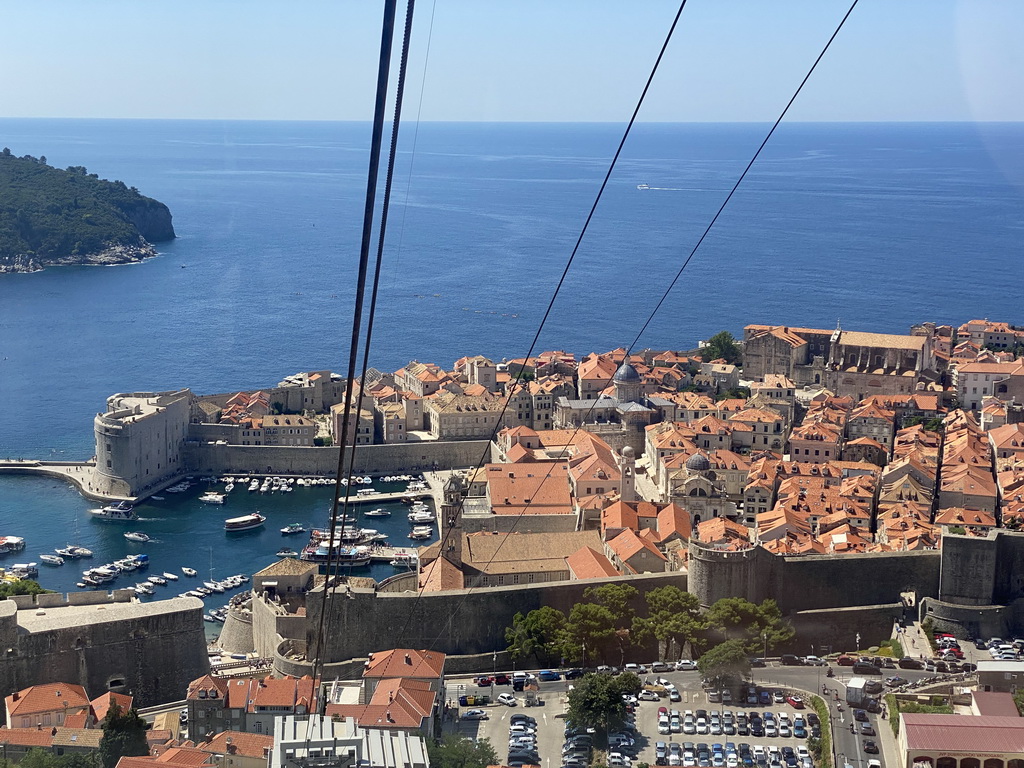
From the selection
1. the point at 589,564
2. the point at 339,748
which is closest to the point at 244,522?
the point at 589,564

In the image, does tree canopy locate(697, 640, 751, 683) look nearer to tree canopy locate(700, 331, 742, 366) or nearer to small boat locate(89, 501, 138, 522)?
small boat locate(89, 501, 138, 522)

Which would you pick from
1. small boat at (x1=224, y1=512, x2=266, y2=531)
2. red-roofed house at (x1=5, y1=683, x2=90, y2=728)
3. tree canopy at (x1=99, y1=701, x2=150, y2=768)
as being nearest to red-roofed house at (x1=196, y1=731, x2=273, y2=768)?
tree canopy at (x1=99, y1=701, x2=150, y2=768)

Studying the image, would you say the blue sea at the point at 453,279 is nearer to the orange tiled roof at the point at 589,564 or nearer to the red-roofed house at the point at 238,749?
the orange tiled roof at the point at 589,564

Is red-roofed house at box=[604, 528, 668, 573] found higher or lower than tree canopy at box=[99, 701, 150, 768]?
higher

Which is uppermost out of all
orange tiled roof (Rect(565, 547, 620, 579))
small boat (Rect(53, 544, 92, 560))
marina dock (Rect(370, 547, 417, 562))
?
orange tiled roof (Rect(565, 547, 620, 579))

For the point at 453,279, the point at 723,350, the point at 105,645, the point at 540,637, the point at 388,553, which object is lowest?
the point at 388,553

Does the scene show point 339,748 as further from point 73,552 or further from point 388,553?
point 73,552
